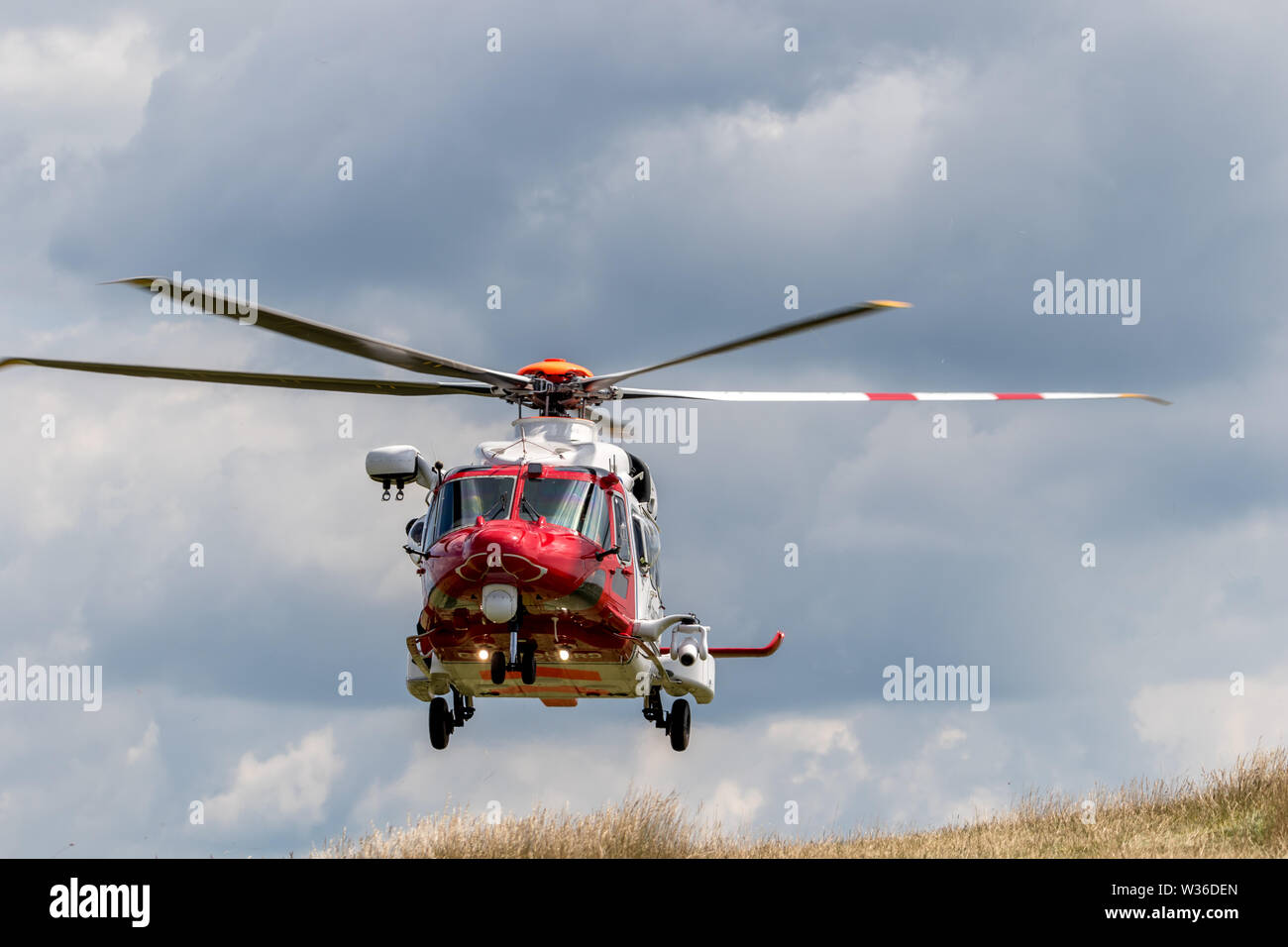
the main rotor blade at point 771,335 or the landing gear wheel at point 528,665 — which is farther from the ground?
the main rotor blade at point 771,335

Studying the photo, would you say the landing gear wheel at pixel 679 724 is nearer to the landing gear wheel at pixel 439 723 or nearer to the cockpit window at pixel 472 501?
the landing gear wheel at pixel 439 723

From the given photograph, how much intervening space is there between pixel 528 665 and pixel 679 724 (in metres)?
4.43

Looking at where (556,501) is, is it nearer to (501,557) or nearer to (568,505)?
(568,505)

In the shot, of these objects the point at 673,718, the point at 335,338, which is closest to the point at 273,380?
the point at 335,338

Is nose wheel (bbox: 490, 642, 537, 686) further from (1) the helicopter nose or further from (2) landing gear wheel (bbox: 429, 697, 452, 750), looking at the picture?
(2) landing gear wheel (bbox: 429, 697, 452, 750)

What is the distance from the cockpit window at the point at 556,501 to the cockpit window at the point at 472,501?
240 millimetres

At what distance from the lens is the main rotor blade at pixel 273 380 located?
1880 centimetres

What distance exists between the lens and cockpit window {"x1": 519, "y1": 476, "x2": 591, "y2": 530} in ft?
60.4

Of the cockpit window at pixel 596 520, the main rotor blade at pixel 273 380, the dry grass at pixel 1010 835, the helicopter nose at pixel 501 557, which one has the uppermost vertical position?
the main rotor blade at pixel 273 380

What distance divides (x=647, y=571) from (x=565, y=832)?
4.36m

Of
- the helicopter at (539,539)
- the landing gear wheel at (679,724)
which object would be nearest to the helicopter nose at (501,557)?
the helicopter at (539,539)

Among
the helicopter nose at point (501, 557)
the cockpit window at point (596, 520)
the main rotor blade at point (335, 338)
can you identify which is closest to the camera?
the main rotor blade at point (335, 338)
